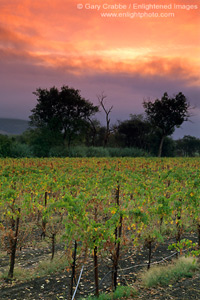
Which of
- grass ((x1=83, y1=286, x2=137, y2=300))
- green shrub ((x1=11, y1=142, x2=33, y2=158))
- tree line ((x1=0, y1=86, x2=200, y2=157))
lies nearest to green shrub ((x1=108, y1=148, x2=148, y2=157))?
tree line ((x1=0, y1=86, x2=200, y2=157))

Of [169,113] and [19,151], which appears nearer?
[19,151]

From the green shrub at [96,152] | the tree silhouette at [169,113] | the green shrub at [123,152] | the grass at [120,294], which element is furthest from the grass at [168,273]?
the tree silhouette at [169,113]

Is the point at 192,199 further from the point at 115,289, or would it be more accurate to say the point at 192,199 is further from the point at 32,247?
the point at 32,247

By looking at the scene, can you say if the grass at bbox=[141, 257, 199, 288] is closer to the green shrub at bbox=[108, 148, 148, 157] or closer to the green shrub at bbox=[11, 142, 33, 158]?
the green shrub at bbox=[11, 142, 33, 158]

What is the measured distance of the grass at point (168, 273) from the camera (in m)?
7.81

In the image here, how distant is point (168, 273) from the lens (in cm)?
830

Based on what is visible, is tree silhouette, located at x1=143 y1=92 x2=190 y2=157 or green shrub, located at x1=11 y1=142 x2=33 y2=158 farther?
tree silhouette, located at x1=143 y1=92 x2=190 y2=157

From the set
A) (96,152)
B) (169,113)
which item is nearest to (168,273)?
(96,152)

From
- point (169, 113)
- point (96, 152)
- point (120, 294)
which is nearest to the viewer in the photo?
point (120, 294)

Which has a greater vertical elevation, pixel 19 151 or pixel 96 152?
pixel 96 152

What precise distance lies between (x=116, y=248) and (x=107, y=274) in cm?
100

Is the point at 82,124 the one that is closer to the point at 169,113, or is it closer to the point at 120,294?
the point at 169,113

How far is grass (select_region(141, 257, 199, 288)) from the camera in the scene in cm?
781

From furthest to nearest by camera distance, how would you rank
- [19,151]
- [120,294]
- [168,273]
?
[19,151]
[168,273]
[120,294]
